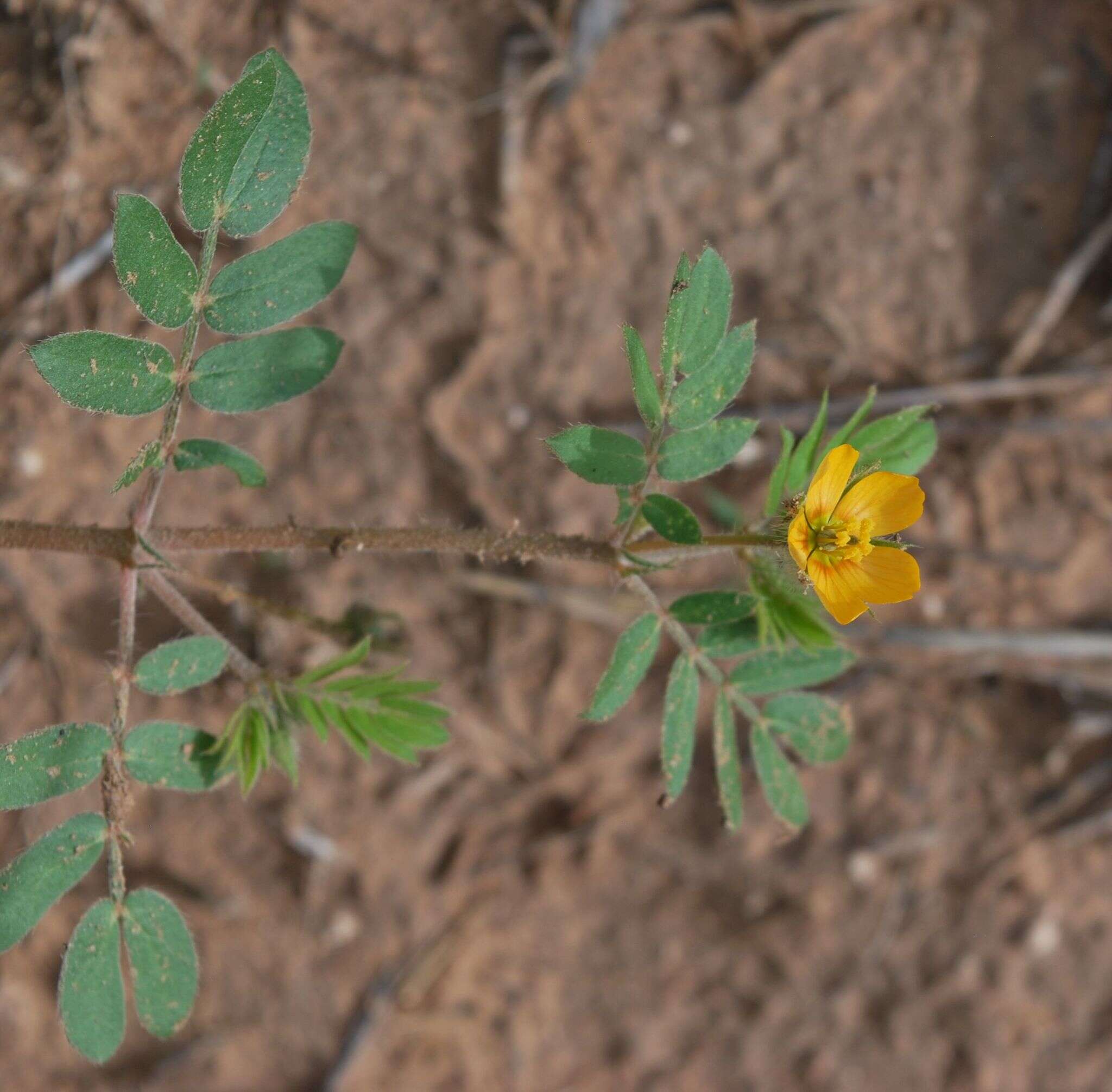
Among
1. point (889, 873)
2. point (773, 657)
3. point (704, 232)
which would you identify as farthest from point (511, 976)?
point (704, 232)

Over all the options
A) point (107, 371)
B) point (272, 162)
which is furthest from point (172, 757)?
point (272, 162)

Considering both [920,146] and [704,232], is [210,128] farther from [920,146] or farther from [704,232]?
[920,146]

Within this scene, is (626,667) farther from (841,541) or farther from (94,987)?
(94,987)

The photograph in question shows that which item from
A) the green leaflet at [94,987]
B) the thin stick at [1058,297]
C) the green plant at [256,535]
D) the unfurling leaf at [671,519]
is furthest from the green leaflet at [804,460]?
the thin stick at [1058,297]

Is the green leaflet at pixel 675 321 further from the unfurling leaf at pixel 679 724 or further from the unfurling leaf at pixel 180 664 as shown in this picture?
the unfurling leaf at pixel 180 664

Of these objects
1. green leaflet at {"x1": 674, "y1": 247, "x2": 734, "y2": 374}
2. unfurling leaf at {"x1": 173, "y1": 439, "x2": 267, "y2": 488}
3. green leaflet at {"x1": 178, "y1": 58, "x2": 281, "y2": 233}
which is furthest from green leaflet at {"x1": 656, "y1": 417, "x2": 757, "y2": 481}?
green leaflet at {"x1": 178, "y1": 58, "x2": 281, "y2": 233}
